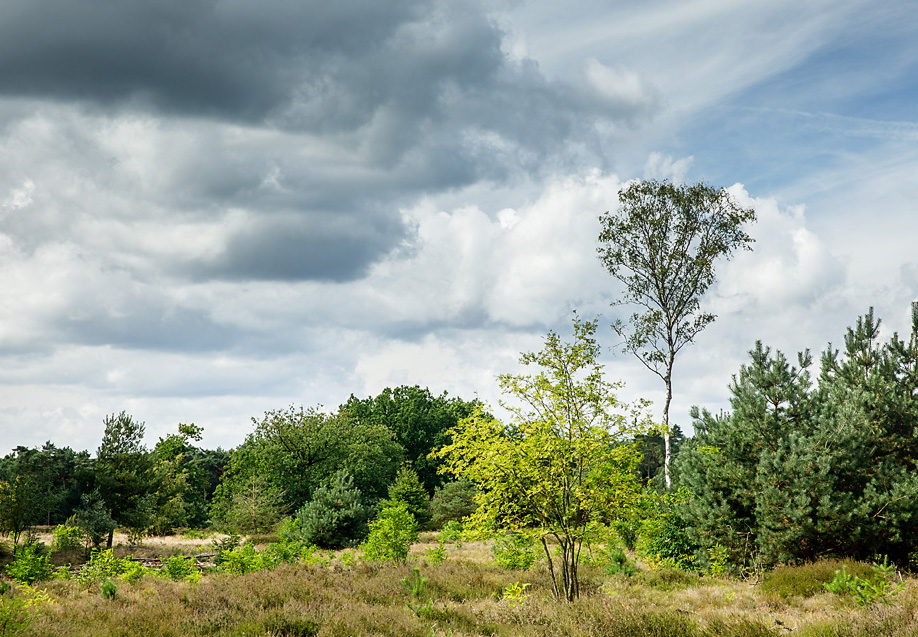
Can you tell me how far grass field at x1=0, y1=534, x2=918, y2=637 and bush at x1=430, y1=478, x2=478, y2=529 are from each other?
76.6 feet

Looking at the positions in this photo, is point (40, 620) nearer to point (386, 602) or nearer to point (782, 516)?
point (386, 602)

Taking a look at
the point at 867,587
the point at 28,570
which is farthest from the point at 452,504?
the point at 867,587

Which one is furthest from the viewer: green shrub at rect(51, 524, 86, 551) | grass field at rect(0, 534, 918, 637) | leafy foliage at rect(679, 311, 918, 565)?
green shrub at rect(51, 524, 86, 551)

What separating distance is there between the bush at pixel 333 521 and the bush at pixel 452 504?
12.0 metres

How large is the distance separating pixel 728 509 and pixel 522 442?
793 cm

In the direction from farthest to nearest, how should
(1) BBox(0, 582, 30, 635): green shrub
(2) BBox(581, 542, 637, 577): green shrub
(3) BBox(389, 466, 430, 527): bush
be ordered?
(3) BBox(389, 466, 430, 527): bush → (2) BBox(581, 542, 637, 577): green shrub → (1) BBox(0, 582, 30, 635): green shrub

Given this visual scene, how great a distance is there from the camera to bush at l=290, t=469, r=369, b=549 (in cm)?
2730

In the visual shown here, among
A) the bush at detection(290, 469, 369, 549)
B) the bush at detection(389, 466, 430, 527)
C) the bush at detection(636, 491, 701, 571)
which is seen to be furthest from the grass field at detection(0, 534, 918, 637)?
the bush at detection(389, 466, 430, 527)

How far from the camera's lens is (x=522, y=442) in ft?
39.9

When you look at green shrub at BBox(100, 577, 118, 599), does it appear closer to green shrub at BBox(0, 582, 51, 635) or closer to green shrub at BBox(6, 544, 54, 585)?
green shrub at BBox(0, 582, 51, 635)

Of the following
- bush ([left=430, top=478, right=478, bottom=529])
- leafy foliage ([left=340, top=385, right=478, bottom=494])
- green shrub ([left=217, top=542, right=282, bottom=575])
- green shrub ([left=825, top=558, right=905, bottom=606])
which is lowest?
bush ([left=430, top=478, right=478, bottom=529])

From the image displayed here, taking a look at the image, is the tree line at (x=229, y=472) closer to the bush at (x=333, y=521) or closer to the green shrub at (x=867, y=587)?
the bush at (x=333, y=521)

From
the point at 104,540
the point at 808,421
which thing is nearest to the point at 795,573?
the point at 808,421

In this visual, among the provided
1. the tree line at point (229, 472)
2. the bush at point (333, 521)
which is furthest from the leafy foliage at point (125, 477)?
the bush at point (333, 521)
